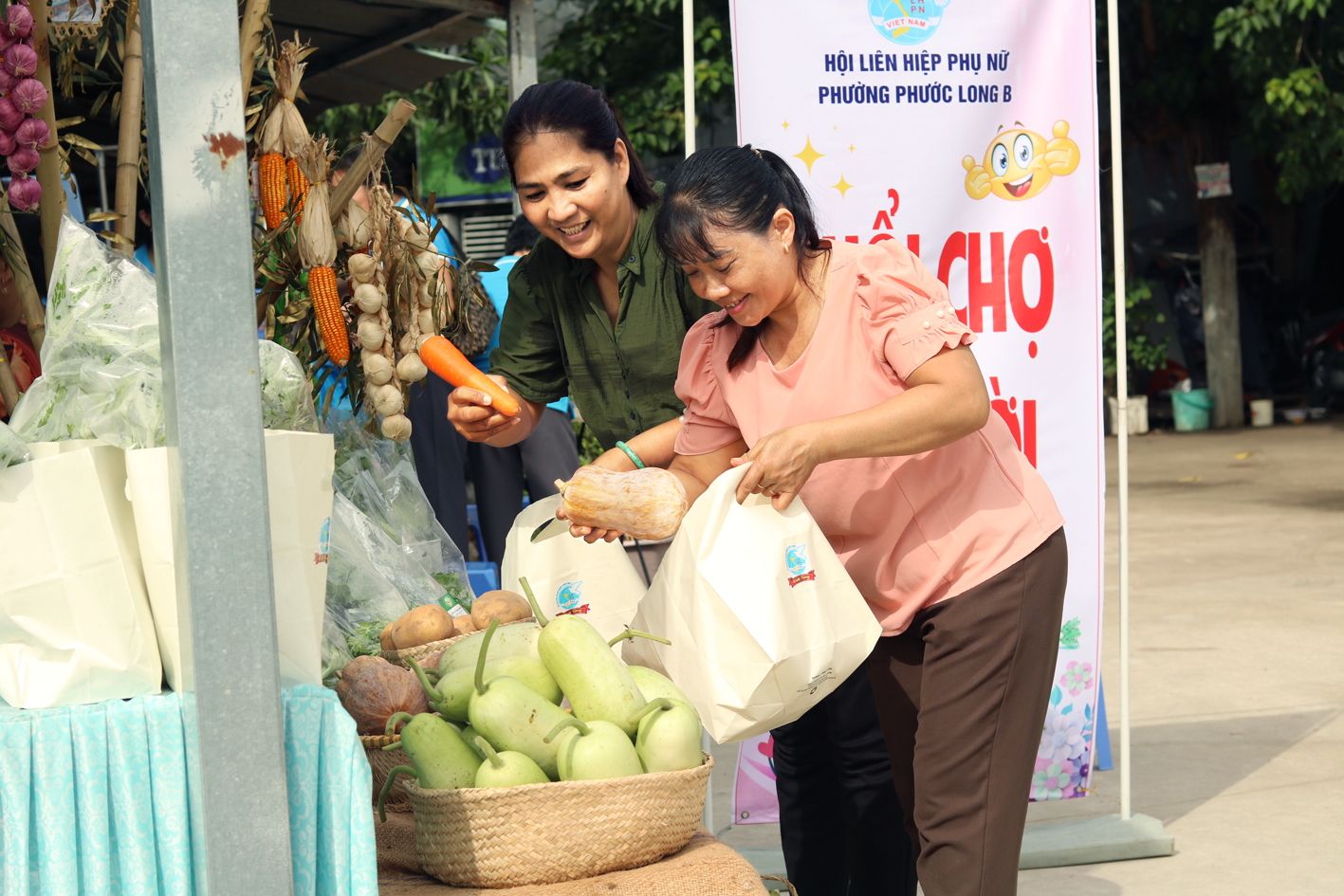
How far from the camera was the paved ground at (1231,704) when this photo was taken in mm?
3354

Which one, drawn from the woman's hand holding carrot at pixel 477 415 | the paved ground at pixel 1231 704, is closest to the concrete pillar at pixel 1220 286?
the paved ground at pixel 1231 704

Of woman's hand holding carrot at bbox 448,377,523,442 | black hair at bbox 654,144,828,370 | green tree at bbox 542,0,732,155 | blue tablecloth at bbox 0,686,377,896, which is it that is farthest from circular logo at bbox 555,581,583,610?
green tree at bbox 542,0,732,155

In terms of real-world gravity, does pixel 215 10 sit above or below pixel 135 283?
above

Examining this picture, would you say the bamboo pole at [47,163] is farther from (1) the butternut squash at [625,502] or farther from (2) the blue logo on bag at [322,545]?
(1) the butternut squash at [625,502]

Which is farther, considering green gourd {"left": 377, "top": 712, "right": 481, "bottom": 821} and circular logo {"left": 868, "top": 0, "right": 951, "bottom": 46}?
circular logo {"left": 868, "top": 0, "right": 951, "bottom": 46}

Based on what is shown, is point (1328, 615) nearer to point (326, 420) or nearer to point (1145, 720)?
point (1145, 720)

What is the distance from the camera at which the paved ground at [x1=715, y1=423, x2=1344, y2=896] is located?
132 inches

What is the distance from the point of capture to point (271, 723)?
1449 millimetres

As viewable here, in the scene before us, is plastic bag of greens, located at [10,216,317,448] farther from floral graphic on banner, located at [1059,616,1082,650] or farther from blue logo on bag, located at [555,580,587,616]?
floral graphic on banner, located at [1059,616,1082,650]

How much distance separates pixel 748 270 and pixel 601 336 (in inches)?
24.7

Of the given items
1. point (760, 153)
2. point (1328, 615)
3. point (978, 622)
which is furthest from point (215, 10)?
point (1328, 615)

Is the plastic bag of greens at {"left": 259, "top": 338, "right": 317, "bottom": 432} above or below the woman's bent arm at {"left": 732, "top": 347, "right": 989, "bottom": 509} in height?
above

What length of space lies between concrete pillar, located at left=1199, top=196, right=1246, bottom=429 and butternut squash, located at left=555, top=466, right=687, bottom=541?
12.6 meters

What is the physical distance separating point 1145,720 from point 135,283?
392 cm
